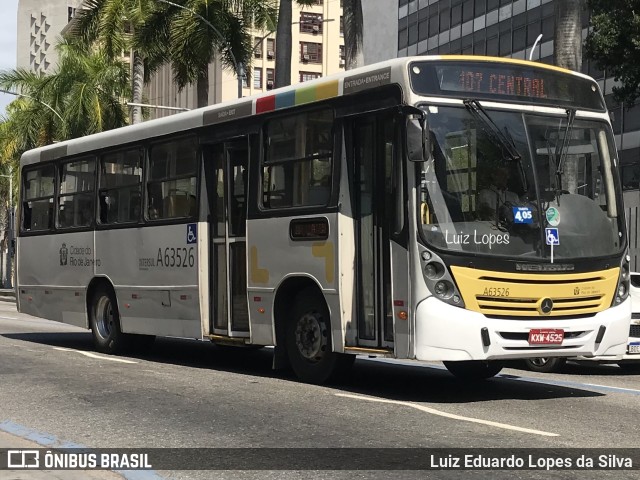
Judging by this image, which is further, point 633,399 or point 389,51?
point 389,51

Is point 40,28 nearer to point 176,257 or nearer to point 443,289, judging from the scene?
point 176,257

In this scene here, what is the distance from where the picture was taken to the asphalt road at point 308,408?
8.48 meters

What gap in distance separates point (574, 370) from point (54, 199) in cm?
852

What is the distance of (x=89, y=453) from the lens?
802cm

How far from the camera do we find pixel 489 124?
1106cm

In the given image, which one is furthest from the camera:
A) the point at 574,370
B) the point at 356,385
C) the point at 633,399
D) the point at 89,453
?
the point at 574,370

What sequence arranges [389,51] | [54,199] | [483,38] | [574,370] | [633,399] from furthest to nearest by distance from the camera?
1. [389,51]
2. [483,38]
3. [54,199]
4. [574,370]
5. [633,399]

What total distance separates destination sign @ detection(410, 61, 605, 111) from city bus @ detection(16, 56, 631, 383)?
18mm

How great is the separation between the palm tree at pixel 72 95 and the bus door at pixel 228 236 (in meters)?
30.3

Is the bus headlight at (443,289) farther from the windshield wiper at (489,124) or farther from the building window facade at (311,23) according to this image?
the building window facade at (311,23)

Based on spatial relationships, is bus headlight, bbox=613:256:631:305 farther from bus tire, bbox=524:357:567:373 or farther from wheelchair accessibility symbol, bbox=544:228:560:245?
bus tire, bbox=524:357:567:373

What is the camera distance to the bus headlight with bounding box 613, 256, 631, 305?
11.5 meters

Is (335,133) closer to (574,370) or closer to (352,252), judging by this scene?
(352,252)

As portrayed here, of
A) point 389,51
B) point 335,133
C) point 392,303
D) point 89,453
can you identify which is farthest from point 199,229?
point 389,51
